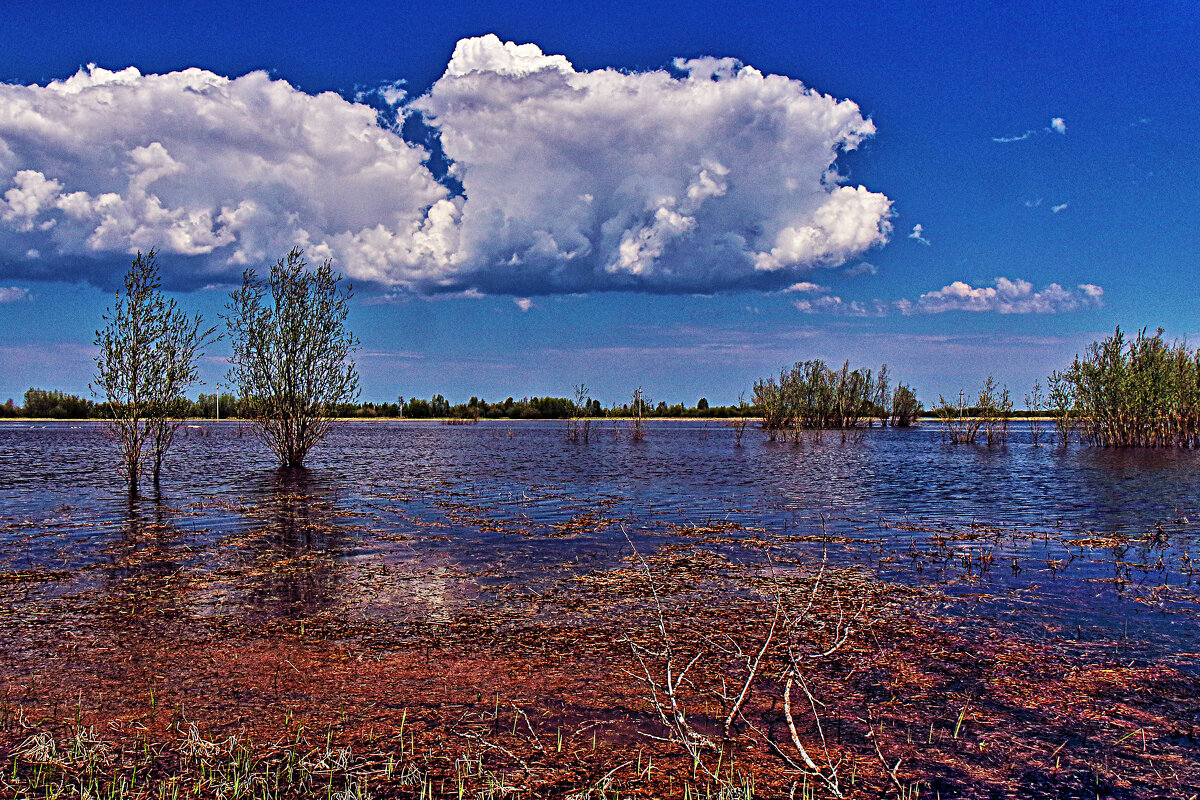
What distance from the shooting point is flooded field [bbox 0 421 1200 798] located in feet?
14.6

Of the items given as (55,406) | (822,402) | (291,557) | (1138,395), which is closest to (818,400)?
(822,402)

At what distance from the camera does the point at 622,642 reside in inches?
265

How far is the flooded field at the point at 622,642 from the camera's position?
175 inches

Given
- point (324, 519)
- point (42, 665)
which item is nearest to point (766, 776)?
point (42, 665)

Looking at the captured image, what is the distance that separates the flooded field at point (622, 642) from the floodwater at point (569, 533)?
9 centimetres

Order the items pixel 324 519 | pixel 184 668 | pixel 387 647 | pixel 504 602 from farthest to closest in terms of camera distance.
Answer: pixel 324 519, pixel 504 602, pixel 387 647, pixel 184 668

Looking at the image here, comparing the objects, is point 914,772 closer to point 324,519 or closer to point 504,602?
point 504,602

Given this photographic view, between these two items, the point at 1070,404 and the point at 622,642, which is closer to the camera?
the point at 622,642

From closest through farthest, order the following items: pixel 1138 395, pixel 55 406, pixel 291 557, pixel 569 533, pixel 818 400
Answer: pixel 291 557, pixel 569 533, pixel 1138 395, pixel 818 400, pixel 55 406

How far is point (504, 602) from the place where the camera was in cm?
824

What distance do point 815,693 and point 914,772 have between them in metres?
1.24

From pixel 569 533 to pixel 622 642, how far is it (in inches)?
249

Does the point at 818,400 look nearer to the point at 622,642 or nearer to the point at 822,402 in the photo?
the point at 822,402

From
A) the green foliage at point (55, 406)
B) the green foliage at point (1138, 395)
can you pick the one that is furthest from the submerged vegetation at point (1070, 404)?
the green foliage at point (55, 406)
